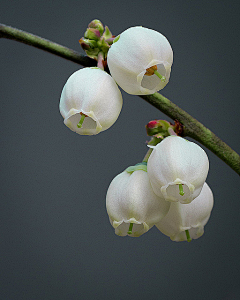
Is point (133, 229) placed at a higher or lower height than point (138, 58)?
lower

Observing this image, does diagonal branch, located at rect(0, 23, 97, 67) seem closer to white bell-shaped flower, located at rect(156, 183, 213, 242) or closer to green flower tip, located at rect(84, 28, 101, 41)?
green flower tip, located at rect(84, 28, 101, 41)

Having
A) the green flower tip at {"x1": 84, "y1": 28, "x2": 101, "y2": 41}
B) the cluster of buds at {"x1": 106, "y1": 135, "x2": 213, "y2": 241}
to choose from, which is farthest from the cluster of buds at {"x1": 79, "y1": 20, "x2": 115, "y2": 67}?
the cluster of buds at {"x1": 106, "y1": 135, "x2": 213, "y2": 241}

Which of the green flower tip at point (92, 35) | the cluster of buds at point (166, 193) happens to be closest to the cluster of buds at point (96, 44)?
the green flower tip at point (92, 35)

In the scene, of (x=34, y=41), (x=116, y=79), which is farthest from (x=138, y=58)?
(x=34, y=41)

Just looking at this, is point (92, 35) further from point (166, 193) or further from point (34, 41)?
point (166, 193)

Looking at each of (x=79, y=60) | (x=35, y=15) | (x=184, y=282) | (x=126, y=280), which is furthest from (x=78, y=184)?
(x=79, y=60)

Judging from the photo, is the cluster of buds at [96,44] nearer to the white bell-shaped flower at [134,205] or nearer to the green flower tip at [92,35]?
the green flower tip at [92,35]
